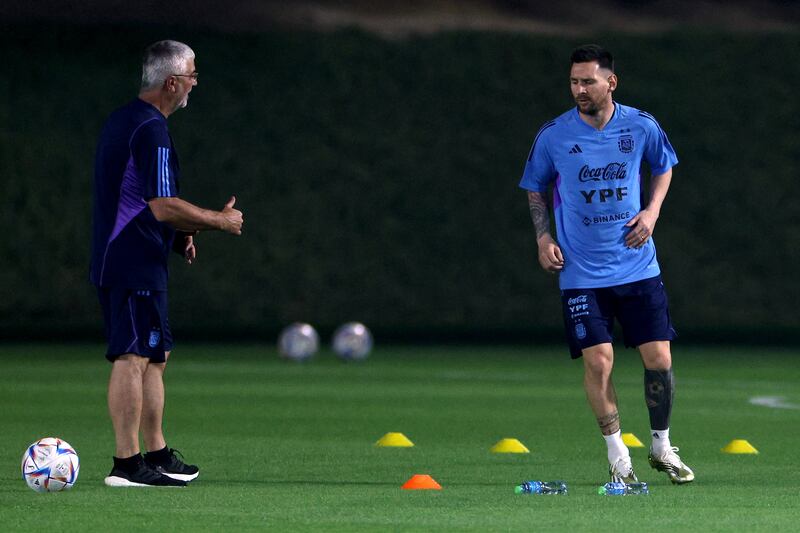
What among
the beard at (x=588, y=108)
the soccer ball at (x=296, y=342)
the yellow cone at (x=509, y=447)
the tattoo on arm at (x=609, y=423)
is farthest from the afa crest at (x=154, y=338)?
the soccer ball at (x=296, y=342)

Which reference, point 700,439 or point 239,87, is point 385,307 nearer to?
point 239,87

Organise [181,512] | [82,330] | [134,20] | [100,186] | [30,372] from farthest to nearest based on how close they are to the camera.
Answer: [134,20], [82,330], [30,372], [100,186], [181,512]

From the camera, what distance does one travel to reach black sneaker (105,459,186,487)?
7617mm

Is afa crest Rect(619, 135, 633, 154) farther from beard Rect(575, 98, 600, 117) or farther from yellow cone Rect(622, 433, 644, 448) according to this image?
yellow cone Rect(622, 433, 644, 448)

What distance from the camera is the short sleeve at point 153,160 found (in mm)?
7613

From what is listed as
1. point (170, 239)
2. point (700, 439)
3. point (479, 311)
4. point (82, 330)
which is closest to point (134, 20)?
point (82, 330)

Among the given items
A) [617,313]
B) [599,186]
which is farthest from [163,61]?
[617,313]

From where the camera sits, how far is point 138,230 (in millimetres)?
7727

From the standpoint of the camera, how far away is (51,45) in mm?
26578

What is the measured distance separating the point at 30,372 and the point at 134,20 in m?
10.5

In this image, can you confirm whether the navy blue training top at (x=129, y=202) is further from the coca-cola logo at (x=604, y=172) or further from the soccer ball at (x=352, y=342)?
the soccer ball at (x=352, y=342)

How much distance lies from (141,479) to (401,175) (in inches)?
750

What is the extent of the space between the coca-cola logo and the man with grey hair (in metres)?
1.50

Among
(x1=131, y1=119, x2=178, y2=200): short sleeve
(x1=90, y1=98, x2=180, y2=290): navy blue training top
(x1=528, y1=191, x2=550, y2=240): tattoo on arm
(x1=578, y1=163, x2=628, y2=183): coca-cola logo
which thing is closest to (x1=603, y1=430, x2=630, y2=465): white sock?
(x1=528, y1=191, x2=550, y2=240): tattoo on arm
